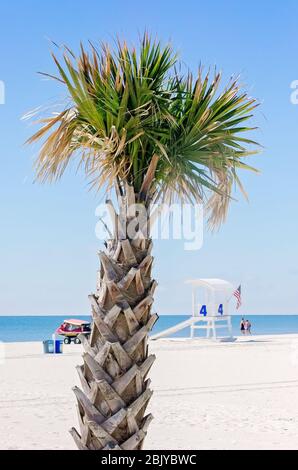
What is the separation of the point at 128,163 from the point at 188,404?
27.4 ft

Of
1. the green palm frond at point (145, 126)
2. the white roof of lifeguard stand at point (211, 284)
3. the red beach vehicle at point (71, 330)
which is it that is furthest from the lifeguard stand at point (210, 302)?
the green palm frond at point (145, 126)

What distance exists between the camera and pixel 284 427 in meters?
9.66

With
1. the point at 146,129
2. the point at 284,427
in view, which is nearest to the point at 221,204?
the point at 146,129

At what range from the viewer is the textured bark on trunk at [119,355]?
4625mm

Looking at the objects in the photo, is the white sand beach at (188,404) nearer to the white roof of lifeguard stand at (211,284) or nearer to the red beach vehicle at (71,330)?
the white roof of lifeguard stand at (211,284)

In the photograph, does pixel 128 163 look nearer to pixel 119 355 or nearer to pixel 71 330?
pixel 119 355

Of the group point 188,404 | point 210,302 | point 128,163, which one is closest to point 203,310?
point 210,302

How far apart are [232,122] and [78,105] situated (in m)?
1.36

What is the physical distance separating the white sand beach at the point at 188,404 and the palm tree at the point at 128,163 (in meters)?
3.96

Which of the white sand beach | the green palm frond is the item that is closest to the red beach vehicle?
the white sand beach

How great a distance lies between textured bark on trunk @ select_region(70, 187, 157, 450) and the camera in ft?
15.2
